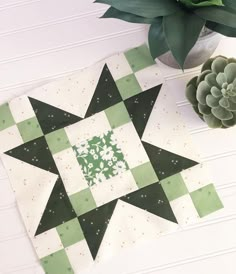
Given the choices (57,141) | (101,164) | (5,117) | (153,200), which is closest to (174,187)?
(153,200)

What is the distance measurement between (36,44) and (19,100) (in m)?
0.13

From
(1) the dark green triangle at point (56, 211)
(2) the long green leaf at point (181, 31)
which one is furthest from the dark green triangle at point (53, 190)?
(2) the long green leaf at point (181, 31)

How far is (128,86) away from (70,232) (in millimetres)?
310

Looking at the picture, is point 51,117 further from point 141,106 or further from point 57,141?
point 141,106

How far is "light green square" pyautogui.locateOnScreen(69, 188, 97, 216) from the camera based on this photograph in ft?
2.53

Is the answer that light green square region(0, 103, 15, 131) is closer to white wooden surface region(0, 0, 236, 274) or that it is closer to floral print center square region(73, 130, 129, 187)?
white wooden surface region(0, 0, 236, 274)

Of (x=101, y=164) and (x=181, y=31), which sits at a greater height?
(x=181, y=31)

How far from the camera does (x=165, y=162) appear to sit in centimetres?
77

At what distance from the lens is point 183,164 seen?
2.53 feet

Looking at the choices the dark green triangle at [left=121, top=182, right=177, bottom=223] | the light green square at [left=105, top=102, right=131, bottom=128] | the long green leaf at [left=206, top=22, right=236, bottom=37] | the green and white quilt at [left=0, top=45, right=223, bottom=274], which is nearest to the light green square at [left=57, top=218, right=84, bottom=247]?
the green and white quilt at [left=0, top=45, right=223, bottom=274]

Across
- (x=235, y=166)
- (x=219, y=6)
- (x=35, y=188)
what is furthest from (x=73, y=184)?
(x=219, y=6)

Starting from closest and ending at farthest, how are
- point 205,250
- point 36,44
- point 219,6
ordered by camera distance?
point 219,6
point 205,250
point 36,44

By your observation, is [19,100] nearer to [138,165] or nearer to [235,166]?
[138,165]

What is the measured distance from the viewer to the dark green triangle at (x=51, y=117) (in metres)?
0.81
